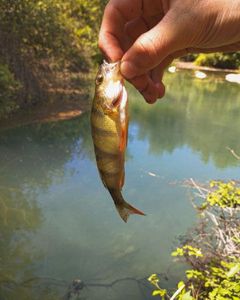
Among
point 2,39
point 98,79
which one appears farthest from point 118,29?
point 2,39

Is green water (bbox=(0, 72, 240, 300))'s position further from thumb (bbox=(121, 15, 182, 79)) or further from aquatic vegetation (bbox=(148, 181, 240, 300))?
thumb (bbox=(121, 15, 182, 79))

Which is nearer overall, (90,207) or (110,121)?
(110,121)

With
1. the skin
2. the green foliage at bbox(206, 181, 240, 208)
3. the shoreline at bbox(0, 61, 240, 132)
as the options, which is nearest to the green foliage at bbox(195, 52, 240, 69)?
the shoreline at bbox(0, 61, 240, 132)

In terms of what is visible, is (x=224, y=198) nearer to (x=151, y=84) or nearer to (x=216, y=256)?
(x=216, y=256)

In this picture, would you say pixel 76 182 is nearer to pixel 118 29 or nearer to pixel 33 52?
pixel 118 29

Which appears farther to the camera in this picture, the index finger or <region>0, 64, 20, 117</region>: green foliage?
<region>0, 64, 20, 117</region>: green foliage

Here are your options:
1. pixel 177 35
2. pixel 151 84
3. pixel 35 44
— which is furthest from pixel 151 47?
pixel 35 44
